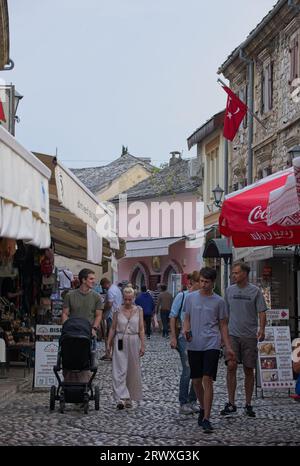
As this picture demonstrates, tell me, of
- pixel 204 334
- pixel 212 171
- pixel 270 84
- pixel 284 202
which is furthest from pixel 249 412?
pixel 212 171

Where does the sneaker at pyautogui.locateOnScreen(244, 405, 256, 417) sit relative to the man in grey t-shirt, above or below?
below

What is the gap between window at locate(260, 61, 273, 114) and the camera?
92.4ft

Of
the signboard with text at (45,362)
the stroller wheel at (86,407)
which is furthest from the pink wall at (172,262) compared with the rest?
the stroller wheel at (86,407)

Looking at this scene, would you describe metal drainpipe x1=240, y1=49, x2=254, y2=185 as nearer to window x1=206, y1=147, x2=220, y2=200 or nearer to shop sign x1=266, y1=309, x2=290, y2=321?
window x1=206, y1=147, x2=220, y2=200

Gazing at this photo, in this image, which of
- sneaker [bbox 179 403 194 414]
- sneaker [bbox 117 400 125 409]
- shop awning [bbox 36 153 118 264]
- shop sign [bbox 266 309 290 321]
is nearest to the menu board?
shop sign [bbox 266 309 290 321]

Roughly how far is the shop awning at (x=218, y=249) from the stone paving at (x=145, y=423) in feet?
30.4

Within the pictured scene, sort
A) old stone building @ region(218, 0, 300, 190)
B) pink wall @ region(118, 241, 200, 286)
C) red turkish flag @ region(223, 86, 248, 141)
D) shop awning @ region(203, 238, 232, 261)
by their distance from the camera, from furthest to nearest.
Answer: pink wall @ region(118, 241, 200, 286), old stone building @ region(218, 0, 300, 190), red turkish flag @ region(223, 86, 248, 141), shop awning @ region(203, 238, 232, 261)

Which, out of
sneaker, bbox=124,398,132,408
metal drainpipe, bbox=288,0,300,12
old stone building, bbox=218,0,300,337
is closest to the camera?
sneaker, bbox=124,398,132,408

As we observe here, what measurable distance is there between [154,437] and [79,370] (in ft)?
7.14

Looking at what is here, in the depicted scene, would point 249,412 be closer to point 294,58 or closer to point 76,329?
point 76,329

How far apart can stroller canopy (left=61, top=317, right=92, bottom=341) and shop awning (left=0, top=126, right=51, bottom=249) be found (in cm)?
103

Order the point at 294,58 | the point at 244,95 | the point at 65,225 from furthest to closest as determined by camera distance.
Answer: the point at 244,95, the point at 294,58, the point at 65,225

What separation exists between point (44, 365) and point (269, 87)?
17132 mm

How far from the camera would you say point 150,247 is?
43312mm
